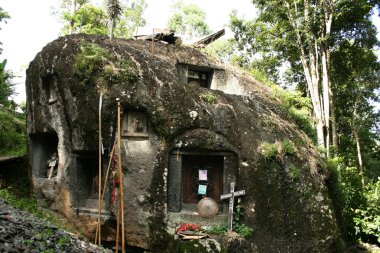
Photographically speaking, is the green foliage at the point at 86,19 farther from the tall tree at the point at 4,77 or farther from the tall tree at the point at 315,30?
the tall tree at the point at 315,30

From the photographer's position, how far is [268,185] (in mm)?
9750

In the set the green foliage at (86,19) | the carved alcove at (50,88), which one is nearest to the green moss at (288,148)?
the carved alcove at (50,88)

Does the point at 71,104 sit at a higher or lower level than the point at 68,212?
higher

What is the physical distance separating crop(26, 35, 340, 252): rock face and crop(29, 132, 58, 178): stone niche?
1.49 meters

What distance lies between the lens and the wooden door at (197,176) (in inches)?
409

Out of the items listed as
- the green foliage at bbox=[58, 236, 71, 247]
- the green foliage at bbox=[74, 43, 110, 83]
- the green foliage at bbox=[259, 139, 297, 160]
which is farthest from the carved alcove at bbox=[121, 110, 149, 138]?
the green foliage at bbox=[58, 236, 71, 247]

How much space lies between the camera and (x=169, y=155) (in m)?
9.98

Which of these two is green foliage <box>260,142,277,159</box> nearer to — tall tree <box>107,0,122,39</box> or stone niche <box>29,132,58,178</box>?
tall tree <box>107,0,122,39</box>

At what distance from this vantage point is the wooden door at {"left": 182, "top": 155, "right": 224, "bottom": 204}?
1040cm

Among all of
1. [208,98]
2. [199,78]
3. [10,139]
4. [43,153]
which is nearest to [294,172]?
[208,98]

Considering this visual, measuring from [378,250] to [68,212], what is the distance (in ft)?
36.2

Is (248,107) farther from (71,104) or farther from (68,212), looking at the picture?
(68,212)

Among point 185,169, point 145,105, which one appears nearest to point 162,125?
point 145,105

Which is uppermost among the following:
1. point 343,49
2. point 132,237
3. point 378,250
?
point 343,49
